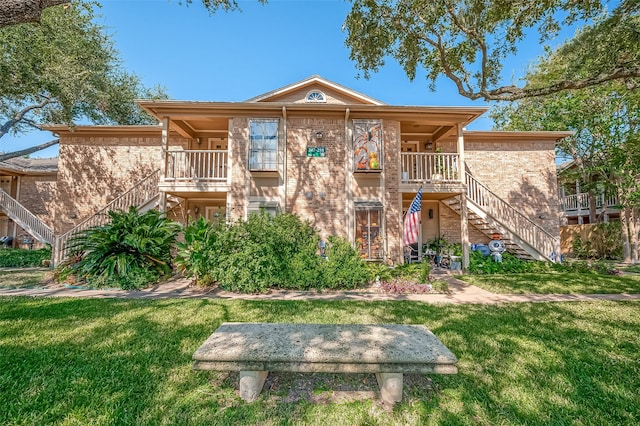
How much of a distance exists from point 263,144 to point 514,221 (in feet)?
33.4

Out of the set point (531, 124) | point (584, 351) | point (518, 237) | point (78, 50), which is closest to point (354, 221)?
point (518, 237)

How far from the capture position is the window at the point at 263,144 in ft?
32.7

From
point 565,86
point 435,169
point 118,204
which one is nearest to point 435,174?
point 435,169

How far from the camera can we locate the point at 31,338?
379 centimetres

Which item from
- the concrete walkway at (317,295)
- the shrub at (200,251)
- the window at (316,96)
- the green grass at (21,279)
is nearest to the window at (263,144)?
the window at (316,96)

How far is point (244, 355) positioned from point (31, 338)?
371cm

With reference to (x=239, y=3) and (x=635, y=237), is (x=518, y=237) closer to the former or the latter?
(x=635, y=237)

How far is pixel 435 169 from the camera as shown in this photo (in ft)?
35.1

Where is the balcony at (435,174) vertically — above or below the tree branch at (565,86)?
below

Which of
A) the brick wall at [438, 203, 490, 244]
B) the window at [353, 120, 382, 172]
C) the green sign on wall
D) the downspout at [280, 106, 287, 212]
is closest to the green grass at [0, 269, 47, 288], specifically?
the downspout at [280, 106, 287, 212]

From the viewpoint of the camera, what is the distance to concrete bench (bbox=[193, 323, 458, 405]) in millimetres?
2271

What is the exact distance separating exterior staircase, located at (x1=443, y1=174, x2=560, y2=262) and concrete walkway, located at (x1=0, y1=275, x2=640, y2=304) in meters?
4.08

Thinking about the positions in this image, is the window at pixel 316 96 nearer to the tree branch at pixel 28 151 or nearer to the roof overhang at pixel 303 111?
the roof overhang at pixel 303 111

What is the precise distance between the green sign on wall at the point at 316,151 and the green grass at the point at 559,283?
6.37m
